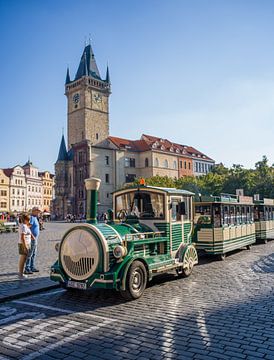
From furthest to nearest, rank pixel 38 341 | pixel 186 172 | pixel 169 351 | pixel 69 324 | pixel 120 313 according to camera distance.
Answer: pixel 186 172, pixel 120 313, pixel 69 324, pixel 38 341, pixel 169 351

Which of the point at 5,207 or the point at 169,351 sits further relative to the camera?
the point at 5,207

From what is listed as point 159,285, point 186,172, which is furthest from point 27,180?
point 159,285

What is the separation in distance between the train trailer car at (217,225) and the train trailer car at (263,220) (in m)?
4.06

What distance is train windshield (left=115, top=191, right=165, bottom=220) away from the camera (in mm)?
9031

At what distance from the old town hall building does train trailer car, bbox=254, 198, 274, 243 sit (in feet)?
144

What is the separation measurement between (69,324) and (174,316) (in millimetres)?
1818

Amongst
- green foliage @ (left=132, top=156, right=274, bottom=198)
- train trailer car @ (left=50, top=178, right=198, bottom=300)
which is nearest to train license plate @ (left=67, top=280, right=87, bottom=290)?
train trailer car @ (left=50, top=178, right=198, bottom=300)

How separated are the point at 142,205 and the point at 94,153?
55546mm

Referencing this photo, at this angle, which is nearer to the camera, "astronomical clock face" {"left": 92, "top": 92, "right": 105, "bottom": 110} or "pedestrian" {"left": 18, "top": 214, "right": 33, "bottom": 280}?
"pedestrian" {"left": 18, "top": 214, "right": 33, "bottom": 280}

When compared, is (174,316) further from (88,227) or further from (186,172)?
(186,172)

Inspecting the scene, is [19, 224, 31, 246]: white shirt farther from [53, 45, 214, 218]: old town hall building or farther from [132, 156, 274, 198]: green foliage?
[53, 45, 214, 218]: old town hall building

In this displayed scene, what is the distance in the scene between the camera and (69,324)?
18.3 ft

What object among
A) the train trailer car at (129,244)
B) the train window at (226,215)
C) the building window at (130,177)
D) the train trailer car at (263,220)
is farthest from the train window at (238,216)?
the building window at (130,177)

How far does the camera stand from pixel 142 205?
9.23m
